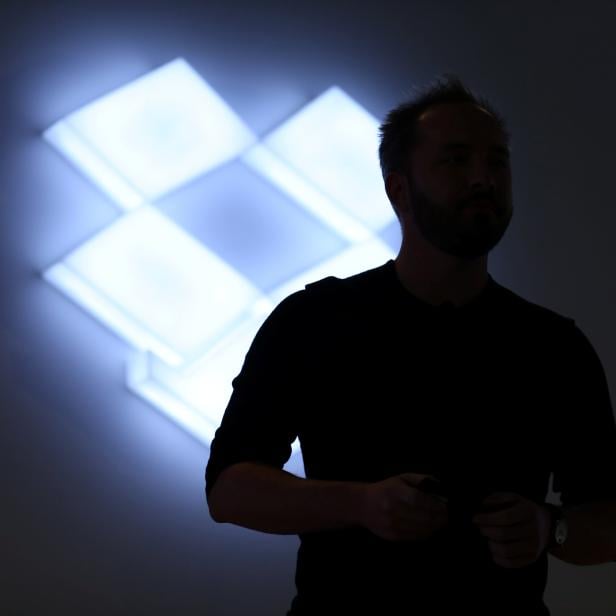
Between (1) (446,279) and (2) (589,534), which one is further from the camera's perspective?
(1) (446,279)

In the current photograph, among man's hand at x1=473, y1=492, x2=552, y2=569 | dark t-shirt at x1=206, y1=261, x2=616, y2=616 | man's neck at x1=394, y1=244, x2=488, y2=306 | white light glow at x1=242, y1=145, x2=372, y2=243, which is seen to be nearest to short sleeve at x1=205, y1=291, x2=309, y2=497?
dark t-shirt at x1=206, y1=261, x2=616, y2=616

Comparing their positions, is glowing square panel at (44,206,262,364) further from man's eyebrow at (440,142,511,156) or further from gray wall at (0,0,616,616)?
man's eyebrow at (440,142,511,156)

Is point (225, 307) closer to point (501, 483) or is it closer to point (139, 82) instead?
point (139, 82)

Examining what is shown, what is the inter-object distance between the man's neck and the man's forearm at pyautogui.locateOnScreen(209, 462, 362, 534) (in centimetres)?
33

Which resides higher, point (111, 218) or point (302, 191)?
point (302, 191)

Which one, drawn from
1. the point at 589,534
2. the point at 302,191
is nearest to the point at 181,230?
the point at 302,191

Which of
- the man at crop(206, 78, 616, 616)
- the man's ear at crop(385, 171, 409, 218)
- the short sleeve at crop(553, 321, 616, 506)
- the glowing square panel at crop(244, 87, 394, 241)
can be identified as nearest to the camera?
the man at crop(206, 78, 616, 616)

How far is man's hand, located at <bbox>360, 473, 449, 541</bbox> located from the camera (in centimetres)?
84

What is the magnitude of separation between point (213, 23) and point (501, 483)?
1.24m

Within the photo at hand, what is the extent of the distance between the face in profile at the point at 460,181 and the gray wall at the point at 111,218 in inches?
28.2

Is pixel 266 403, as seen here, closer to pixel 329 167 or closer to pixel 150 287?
pixel 150 287

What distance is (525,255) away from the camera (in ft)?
6.38

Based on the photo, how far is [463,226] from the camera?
1110mm

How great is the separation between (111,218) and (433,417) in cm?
96
